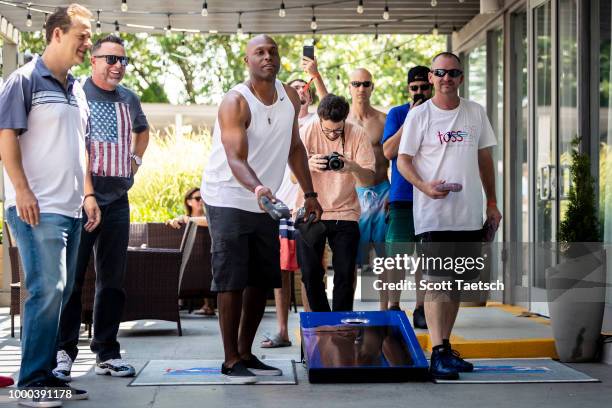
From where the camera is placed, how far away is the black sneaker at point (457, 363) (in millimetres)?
6188

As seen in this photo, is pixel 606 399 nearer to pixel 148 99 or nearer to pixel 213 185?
pixel 213 185

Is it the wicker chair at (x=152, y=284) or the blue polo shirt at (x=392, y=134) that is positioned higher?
the blue polo shirt at (x=392, y=134)

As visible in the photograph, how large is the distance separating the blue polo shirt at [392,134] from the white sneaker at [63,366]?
2.74 m

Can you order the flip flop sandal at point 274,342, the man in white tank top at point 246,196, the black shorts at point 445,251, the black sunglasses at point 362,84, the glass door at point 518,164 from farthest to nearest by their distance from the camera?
the glass door at point 518,164 → the black sunglasses at point 362,84 → the flip flop sandal at point 274,342 → the black shorts at point 445,251 → the man in white tank top at point 246,196

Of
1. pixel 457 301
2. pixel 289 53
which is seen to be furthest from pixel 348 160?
pixel 289 53

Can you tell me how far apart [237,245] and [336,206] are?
1.32 meters

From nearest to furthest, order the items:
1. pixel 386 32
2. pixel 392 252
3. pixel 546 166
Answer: pixel 392 252 < pixel 546 166 < pixel 386 32

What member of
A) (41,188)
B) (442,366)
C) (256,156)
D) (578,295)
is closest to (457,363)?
(442,366)

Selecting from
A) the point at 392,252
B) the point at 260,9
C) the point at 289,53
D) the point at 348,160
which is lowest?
the point at 392,252

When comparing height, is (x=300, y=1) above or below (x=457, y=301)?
above

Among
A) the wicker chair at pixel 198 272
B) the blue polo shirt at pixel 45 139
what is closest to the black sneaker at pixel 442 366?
the blue polo shirt at pixel 45 139

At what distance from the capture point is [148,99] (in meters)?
30.0

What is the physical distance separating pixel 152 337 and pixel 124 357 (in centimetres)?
137

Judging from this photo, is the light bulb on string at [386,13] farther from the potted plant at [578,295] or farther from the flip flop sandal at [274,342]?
the potted plant at [578,295]
